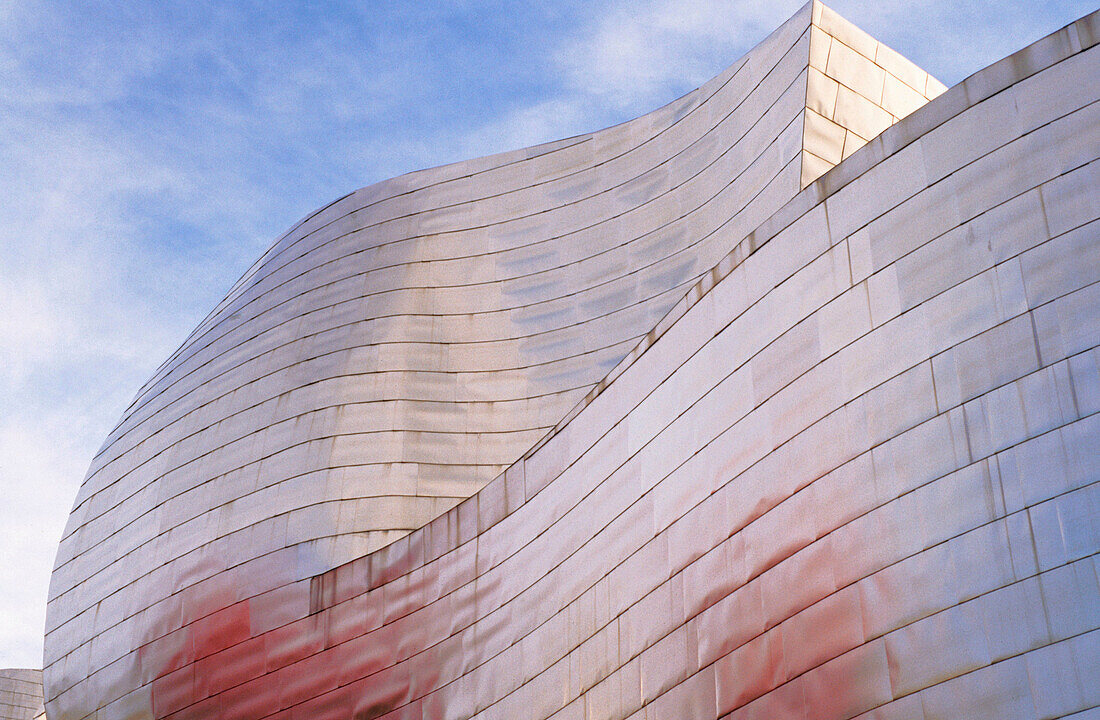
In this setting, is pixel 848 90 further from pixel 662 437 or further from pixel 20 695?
pixel 20 695

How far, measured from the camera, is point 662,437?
43.8 ft

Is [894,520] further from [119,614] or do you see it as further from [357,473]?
[119,614]

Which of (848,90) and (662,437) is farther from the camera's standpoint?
(848,90)

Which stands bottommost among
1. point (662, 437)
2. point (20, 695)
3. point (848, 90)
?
point (662, 437)

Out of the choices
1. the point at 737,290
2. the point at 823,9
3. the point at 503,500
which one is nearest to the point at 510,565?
the point at 503,500

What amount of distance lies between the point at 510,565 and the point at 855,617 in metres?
5.82

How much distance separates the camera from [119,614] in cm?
2136

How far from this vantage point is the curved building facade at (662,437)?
31.9ft

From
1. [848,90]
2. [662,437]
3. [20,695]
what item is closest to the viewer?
[662,437]

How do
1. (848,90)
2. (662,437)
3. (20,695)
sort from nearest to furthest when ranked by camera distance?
(662,437) → (848,90) → (20,695)

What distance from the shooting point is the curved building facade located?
972cm

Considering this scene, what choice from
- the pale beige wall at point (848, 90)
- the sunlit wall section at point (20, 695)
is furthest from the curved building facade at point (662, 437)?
the sunlit wall section at point (20, 695)

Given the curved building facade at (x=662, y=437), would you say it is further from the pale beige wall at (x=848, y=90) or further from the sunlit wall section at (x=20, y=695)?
the sunlit wall section at (x=20, y=695)

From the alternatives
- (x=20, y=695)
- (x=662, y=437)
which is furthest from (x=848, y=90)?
(x=20, y=695)
